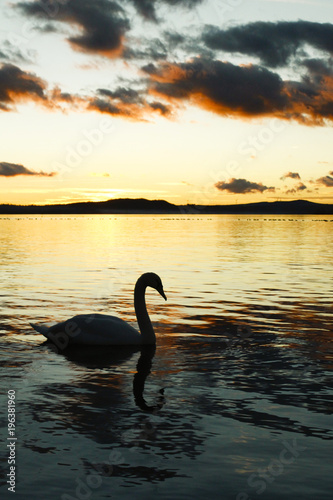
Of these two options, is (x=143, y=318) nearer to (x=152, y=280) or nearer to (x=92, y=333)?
(x=152, y=280)

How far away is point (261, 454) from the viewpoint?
877 centimetres

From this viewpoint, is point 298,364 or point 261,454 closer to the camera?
point 261,454

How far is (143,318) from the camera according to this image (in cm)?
1619

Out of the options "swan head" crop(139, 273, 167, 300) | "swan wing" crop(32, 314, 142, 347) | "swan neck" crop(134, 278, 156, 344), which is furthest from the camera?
"swan head" crop(139, 273, 167, 300)

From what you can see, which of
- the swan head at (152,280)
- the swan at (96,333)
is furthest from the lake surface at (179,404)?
the swan head at (152,280)

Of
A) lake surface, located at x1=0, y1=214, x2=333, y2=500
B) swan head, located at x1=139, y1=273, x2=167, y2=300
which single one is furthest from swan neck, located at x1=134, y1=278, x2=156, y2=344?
lake surface, located at x1=0, y1=214, x2=333, y2=500

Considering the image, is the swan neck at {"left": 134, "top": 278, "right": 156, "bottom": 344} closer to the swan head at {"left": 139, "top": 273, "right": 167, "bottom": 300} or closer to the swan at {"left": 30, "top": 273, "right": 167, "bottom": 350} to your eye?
the swan at {"left": 30, "top": 273, "right": 167, "bottom": 350}

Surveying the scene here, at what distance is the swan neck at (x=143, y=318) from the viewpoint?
52.1ft

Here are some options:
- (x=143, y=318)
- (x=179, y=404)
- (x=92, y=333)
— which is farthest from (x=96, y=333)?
(x=179, y=404)

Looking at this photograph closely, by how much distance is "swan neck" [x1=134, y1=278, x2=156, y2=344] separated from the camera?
52.1 feet

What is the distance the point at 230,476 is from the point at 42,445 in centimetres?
262

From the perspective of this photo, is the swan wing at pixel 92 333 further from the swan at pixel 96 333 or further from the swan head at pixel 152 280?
the swan head at pixel 152 280

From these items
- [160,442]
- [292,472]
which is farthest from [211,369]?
[292,472]

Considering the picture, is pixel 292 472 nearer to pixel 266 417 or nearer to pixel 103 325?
pixel 266 417
